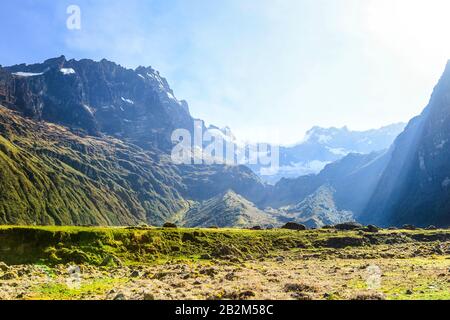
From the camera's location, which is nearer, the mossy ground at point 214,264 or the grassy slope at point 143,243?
the mossy ground at point 214,264

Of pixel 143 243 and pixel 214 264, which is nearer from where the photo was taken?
pixel 214 264

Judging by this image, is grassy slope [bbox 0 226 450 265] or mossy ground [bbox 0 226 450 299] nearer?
mossy ground [bbox 0 226 450 299]

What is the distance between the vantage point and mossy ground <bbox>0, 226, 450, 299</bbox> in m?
37.8

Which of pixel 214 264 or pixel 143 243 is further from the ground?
pixel 143 243

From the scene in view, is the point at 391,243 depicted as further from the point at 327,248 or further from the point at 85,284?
the point at 85,284

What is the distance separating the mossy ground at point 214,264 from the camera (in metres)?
37.8

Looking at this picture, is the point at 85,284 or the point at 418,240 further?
the point at 418,240

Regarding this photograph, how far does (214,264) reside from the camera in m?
75.9
